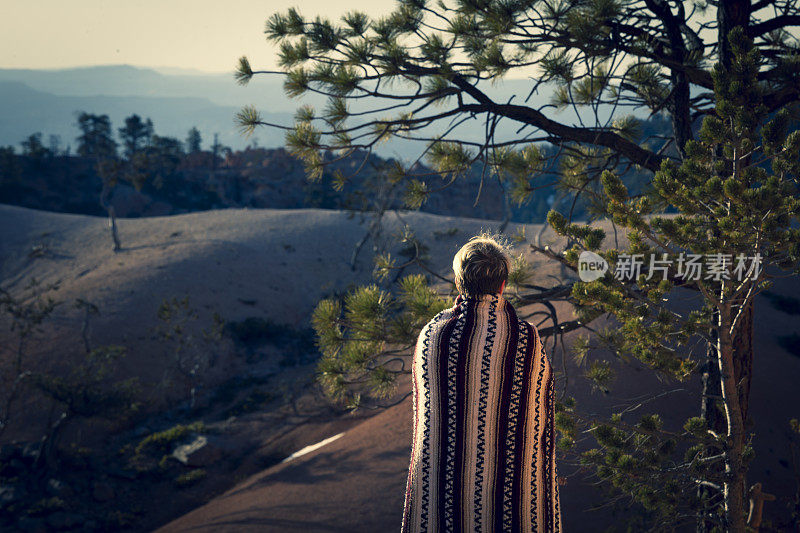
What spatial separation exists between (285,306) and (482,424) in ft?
55.1

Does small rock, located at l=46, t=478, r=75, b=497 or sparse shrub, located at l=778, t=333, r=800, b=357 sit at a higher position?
sparse shrub, located at l=778, t=333, r=800, b=357

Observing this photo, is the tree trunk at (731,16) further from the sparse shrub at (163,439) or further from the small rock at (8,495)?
the sparse shrub at (163,439)

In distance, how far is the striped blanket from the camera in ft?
6.42

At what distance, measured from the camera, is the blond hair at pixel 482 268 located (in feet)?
6.37

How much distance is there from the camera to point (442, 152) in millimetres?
3883

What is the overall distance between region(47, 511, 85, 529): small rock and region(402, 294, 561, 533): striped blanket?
23.0ft

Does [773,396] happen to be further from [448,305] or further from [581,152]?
[448,305]

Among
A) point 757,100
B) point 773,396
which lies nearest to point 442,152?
point 757,100

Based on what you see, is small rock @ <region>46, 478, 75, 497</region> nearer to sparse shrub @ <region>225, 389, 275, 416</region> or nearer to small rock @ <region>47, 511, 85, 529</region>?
small rock @ <region>47, 511, 85, 529</region>

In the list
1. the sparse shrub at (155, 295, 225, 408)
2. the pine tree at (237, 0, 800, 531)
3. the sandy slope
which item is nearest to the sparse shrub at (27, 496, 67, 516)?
the sandy slope

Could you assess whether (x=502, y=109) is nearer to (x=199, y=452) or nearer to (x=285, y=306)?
(x=199, y=452)

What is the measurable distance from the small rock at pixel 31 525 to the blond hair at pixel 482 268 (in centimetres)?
765

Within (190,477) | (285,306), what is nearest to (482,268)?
(190,477)

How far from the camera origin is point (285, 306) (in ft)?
59.7
